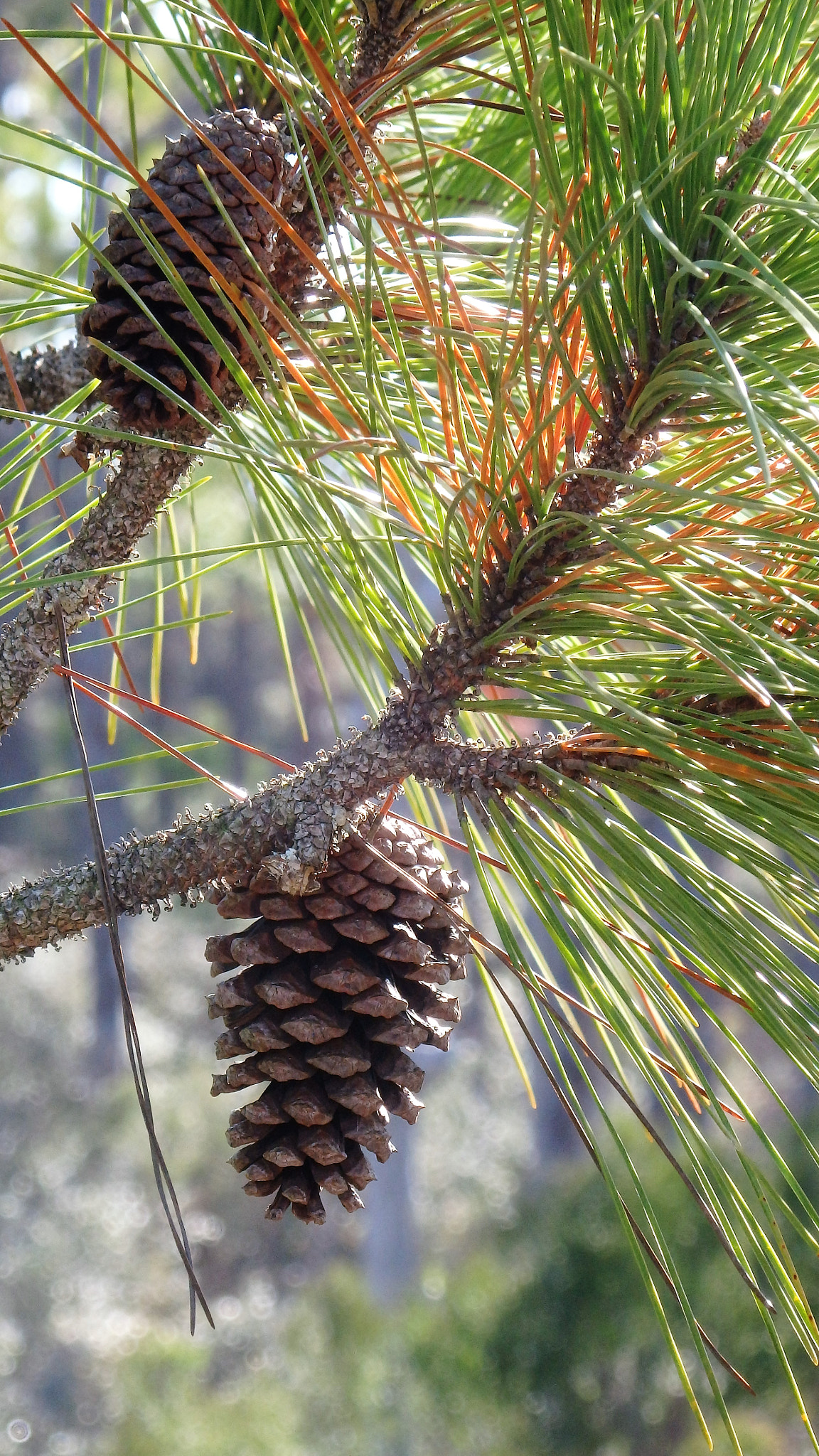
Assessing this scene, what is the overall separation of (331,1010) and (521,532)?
176 mm

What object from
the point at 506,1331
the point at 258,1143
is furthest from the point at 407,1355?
the point at 258,1143

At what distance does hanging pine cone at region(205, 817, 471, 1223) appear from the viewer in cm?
36

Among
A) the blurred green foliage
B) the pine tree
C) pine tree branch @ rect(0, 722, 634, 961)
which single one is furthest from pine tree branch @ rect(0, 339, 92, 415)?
the blurred green foliage

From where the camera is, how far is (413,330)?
0.41 metres

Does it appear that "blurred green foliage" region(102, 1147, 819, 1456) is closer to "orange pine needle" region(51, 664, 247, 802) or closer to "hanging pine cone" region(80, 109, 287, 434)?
"orange pine needle" region(51, 664, 247, 802)

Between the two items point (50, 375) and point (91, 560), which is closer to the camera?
point (91, 560)

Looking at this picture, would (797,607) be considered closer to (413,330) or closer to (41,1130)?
(413,330)

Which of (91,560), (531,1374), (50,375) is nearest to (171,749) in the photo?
(91,560)

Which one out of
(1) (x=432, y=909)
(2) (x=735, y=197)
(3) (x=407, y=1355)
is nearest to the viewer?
(2) (x=735, y=197)

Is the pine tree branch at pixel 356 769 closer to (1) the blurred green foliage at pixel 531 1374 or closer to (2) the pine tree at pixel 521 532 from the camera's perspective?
(2) the pine tree at pixel 521 532

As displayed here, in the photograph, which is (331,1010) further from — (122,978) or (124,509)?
(124,509)

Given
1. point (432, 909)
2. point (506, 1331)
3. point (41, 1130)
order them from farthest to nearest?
point (41, 1130), point (506, 1331), point (432, 909)

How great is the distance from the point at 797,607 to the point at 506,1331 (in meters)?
2.09

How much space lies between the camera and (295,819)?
0.34 m
